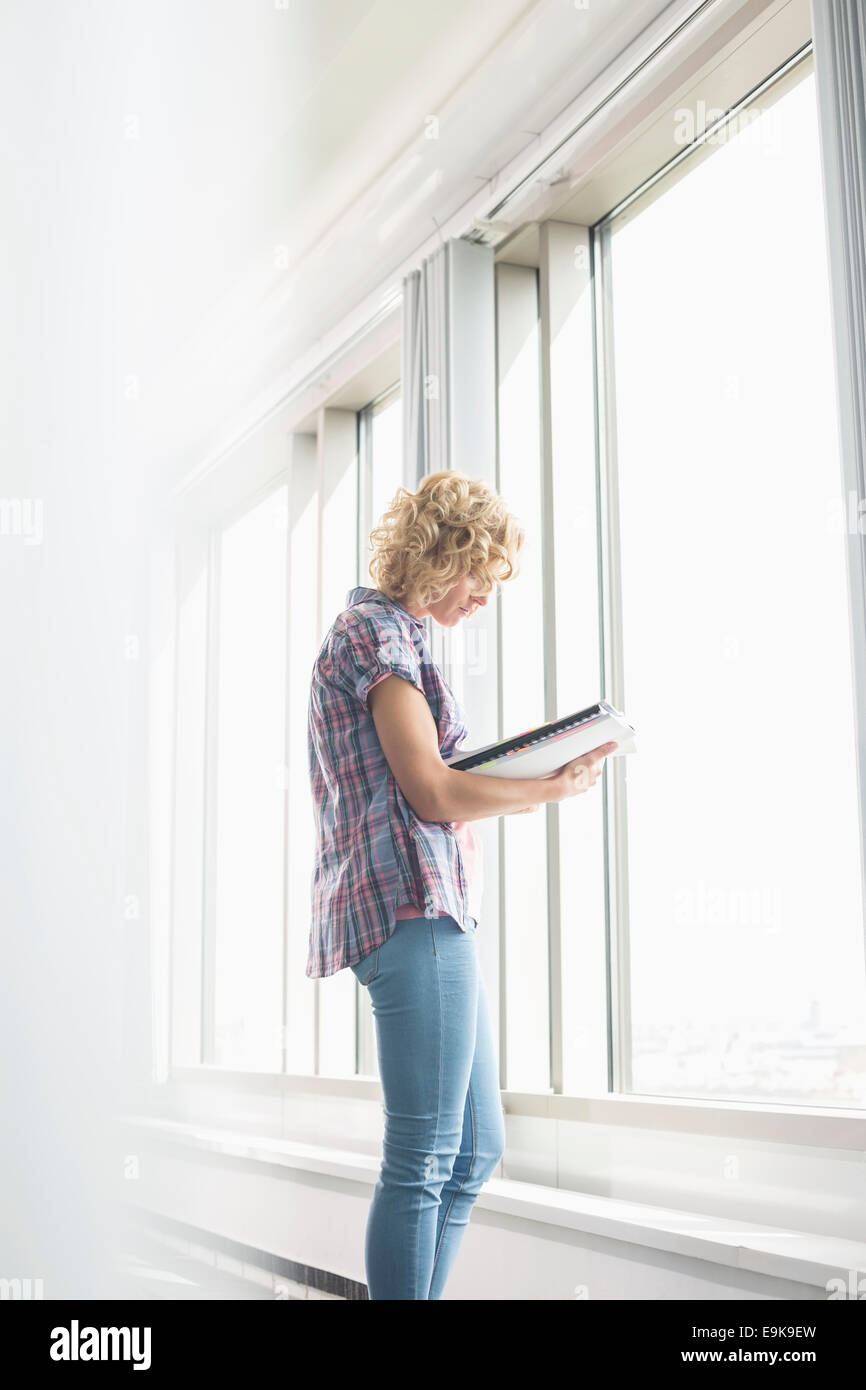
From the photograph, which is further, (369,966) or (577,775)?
(577,775)

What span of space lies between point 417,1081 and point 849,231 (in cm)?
136

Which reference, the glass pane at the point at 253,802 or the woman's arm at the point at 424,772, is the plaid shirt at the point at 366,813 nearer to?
the woman's arm at the point at 424,772

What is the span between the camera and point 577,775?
1.66 m

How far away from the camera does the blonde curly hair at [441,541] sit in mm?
1735

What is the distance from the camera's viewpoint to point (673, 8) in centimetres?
236

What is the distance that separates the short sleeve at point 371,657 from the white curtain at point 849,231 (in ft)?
2.16

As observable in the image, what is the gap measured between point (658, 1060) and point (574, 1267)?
522mm

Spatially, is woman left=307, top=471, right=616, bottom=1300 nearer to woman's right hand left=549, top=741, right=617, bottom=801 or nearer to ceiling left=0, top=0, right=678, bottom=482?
woman's right hand left=549, top=741, right=617, bottom=801

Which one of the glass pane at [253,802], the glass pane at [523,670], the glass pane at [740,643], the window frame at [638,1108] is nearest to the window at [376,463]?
the glass pane at [253,802]

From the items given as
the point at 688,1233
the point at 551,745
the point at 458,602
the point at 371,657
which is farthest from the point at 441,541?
the point at 688,1233

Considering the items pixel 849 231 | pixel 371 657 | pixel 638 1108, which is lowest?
pixel 638 1108

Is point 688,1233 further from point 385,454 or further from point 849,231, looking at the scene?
point 385,454

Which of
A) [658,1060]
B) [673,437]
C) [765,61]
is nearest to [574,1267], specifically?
[658,1060]

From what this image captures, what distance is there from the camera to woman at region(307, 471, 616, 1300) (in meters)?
1.51
